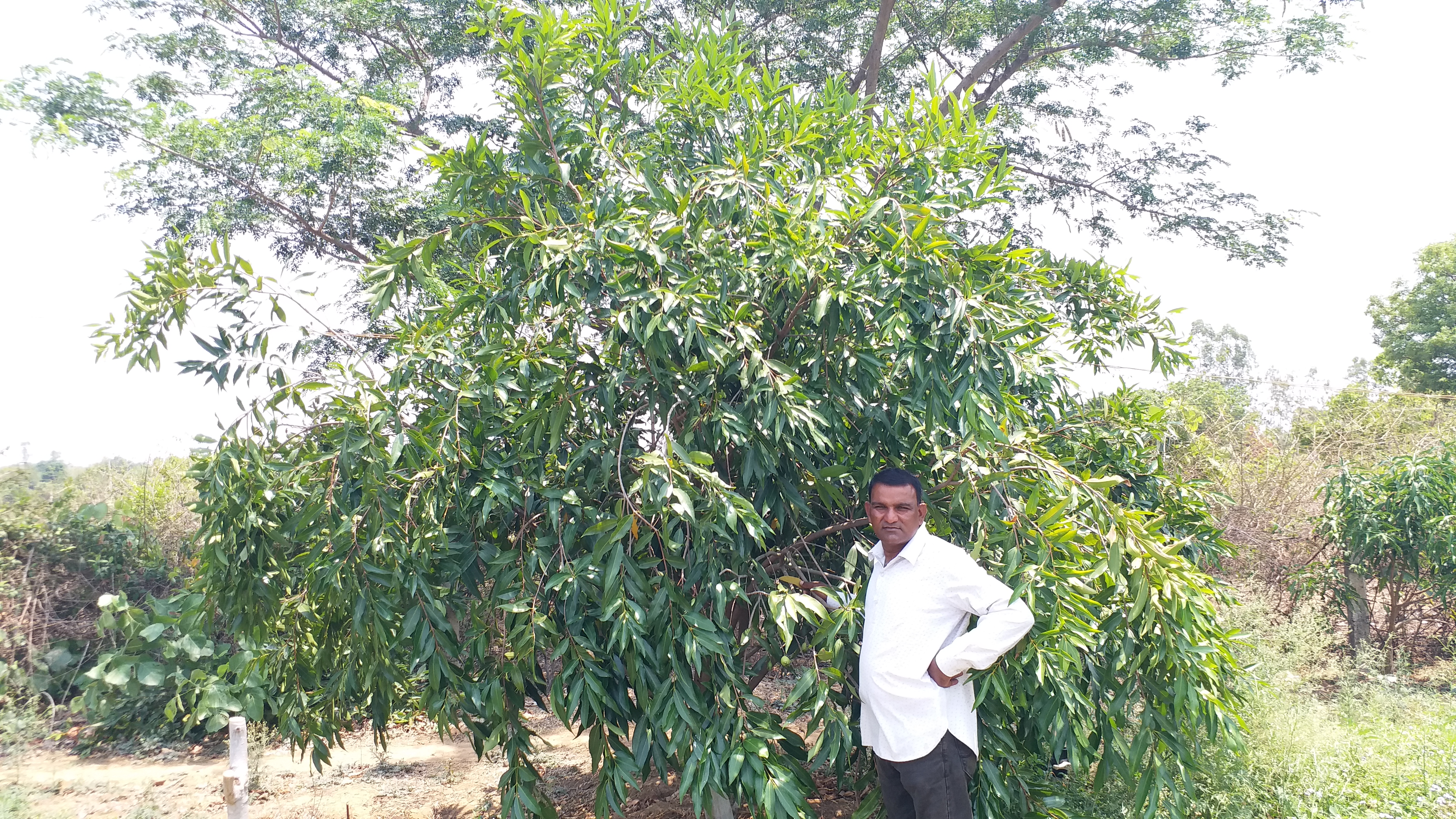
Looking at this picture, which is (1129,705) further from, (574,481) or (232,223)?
(232,223)

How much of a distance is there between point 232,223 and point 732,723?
8.09 meters

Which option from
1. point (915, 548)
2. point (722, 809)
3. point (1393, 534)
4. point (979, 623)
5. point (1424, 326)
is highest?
point (1424, 326)

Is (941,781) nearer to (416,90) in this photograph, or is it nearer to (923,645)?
(923,645)

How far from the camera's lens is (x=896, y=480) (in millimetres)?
2682

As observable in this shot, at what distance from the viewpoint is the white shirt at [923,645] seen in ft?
8.24

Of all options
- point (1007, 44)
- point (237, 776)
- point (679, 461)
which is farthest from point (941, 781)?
point (1007, 44)

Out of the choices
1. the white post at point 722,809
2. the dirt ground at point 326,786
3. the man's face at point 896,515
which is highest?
the man's face at point 896,515

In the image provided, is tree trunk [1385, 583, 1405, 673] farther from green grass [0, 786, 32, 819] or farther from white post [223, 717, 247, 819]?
green grass [0, 786, 32, 819]

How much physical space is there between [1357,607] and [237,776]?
307 inches

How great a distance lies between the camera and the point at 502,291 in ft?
10.9

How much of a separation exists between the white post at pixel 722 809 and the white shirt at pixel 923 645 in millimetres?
1536

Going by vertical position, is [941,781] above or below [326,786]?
above

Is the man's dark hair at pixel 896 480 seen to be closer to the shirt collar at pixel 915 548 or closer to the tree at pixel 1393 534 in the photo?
the shirt collar at pixel 915 548

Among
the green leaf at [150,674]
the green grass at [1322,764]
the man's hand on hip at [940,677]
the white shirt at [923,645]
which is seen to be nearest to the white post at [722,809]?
the green grass at [1322,764]
